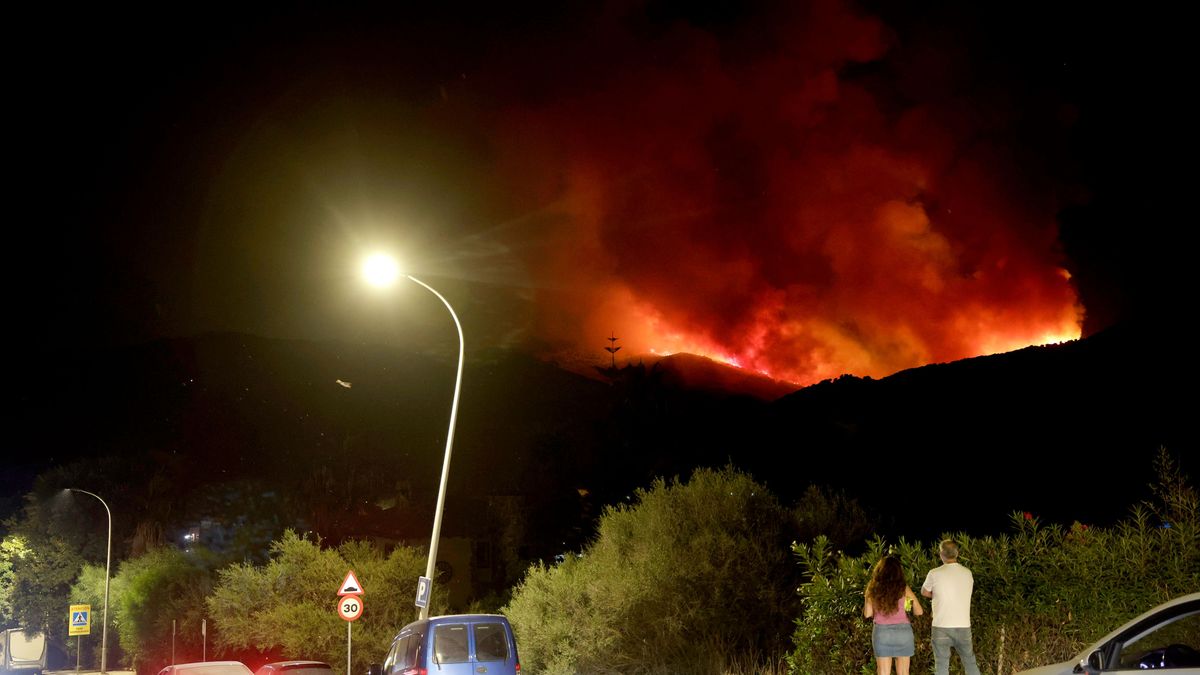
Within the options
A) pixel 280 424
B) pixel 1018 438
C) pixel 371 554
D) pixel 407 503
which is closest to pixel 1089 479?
pixel 1018 438

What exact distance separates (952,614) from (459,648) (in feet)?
25.6

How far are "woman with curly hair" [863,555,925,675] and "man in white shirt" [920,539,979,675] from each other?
329 mm

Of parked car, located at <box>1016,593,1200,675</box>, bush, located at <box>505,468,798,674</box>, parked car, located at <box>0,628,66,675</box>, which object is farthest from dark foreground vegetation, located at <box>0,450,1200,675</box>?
parked car, located at <box>0,628,66,675</box>

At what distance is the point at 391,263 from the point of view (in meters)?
19.4

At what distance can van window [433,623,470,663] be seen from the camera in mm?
15665

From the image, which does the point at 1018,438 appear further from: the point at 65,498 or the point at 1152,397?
the point at 65,498

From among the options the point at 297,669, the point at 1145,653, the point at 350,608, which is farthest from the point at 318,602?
the point at 1145,653

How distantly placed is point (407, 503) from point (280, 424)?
244 ft

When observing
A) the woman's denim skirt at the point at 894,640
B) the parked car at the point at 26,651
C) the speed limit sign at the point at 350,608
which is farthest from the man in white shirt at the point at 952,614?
the parked car at the point at 26,651

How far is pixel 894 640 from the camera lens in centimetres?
1104

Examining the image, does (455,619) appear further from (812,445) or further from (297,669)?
(812,445)

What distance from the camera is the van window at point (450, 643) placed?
1566cm

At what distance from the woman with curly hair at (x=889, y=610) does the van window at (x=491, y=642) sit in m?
6.79

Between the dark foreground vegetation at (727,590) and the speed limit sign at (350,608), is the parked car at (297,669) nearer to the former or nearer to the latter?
the speed limit sign at (350,608)
